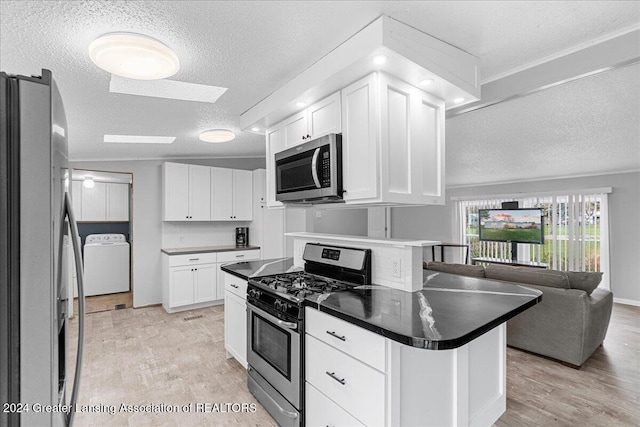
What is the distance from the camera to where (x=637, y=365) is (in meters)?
2.97

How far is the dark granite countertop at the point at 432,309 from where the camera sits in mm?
1346

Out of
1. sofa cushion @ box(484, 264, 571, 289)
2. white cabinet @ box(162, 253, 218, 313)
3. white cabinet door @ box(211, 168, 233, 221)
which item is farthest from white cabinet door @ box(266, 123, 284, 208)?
white cabinet door @ box(211, 168, 233, 221)

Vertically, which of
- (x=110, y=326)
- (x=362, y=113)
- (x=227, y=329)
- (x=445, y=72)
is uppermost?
(x=445, y=72)

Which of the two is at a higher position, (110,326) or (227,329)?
(227,329)

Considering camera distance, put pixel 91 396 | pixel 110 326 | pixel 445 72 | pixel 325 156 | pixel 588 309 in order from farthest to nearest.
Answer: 1. pixel 110 326
2. pixel 588 309
3. pixel 91 396
4. pixel 325 156
5. pixel 445 72

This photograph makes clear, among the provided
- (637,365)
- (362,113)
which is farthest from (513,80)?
(637,365)

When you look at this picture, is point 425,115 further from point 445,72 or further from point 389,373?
point 389,373

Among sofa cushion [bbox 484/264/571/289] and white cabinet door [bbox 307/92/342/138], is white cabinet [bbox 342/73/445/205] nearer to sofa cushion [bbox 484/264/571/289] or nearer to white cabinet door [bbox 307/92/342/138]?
white cabinet door [bbox 307/92/342/138]

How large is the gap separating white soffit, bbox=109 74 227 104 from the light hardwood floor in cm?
232

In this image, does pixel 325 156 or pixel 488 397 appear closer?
pixel 488 397

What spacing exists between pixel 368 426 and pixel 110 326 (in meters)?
3.90

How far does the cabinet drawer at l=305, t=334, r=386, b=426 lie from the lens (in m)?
1.48

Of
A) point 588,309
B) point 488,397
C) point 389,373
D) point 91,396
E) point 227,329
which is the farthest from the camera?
point 227,329

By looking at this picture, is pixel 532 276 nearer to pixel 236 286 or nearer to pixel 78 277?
pixel 236 286
